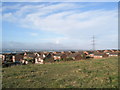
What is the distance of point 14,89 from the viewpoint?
870 cm

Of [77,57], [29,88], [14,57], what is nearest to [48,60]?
[77,57]

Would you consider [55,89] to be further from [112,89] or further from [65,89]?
[112,89]

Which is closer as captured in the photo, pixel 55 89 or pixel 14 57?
pixel 55 89

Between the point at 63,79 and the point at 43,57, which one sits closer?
the point at 63,79

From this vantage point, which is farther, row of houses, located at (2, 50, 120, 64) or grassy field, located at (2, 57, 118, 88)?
row of houses, located at (2, 50, 120, 64)

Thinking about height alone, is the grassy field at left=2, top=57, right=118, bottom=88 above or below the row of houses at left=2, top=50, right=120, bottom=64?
above

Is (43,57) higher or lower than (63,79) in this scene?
lower

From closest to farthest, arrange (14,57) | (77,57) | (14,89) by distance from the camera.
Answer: (14,89)
(77,57)
(14,57)

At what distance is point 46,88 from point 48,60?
26.0 m

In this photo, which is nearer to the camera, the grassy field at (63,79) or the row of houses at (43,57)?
the grassy field at (63,79)

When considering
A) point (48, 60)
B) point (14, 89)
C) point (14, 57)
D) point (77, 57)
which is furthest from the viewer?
point (14, 57)

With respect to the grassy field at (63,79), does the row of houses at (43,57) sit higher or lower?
lower

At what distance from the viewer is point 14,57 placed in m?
45.2

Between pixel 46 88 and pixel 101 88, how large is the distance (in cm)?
392
